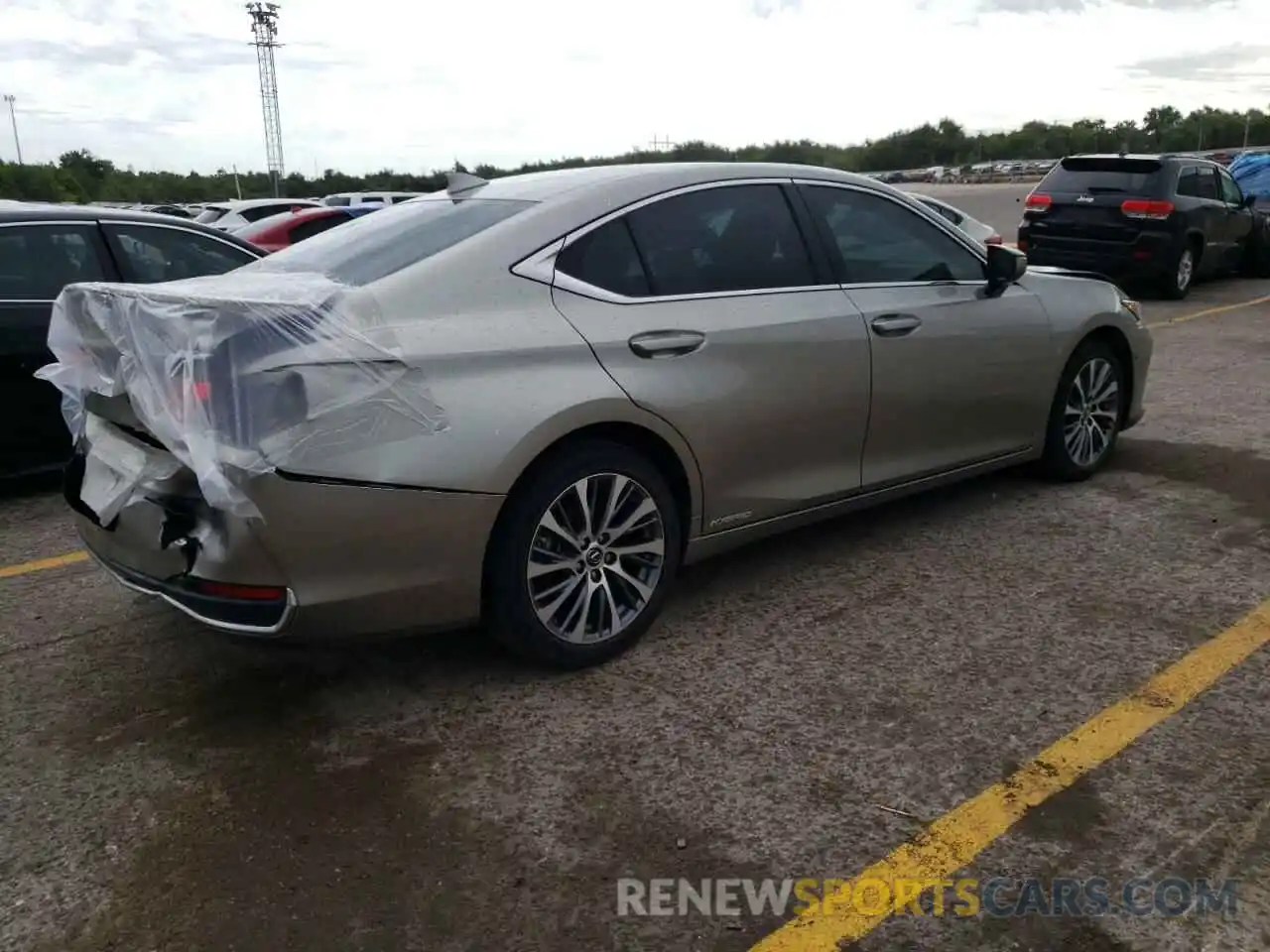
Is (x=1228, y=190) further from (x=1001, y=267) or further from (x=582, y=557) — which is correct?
(x=582, y=557)

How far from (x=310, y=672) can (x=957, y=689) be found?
6.81 ft

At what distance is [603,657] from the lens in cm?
365

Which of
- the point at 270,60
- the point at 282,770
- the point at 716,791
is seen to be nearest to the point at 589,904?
the point at 716,791

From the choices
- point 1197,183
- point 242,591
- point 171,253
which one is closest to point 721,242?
point 242,591

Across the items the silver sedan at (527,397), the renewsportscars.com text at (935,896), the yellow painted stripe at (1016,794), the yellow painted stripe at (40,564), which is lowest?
the renewsportscars.com text at (935,896)

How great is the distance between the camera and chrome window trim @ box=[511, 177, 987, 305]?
349 cm

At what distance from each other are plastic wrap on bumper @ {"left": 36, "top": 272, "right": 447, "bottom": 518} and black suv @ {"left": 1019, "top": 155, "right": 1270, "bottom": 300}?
1176cm

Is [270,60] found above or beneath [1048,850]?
above

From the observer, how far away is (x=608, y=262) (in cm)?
365

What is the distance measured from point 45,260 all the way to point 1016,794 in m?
5.23

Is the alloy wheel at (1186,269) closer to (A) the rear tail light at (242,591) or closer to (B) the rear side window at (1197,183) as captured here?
(B) the rear side window at (1197,183)

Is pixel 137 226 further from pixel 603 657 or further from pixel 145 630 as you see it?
pixel 603 657

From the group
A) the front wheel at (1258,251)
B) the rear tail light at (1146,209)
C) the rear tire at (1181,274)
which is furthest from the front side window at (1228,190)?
the rear tail light at (1146,209)

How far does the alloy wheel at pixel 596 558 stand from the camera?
3439mm
